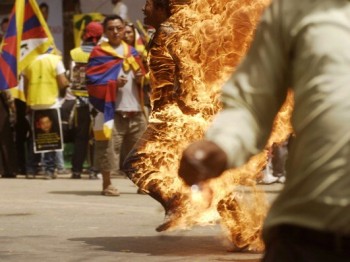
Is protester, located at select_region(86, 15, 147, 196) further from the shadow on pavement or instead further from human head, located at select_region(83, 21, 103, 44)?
the shadow on pavement

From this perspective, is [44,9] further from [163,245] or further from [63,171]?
[163,245]

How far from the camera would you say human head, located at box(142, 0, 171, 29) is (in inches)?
365

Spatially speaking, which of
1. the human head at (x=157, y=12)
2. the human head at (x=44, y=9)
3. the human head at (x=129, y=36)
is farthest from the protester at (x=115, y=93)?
the human head at (x=44, y=9)

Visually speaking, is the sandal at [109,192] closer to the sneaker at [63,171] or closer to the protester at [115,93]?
the protester at [115,93]

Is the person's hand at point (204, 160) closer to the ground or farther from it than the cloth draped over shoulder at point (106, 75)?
farther from it

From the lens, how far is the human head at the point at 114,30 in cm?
1362

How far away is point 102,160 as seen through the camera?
1361 centimetres

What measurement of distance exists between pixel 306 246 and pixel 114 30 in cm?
1064

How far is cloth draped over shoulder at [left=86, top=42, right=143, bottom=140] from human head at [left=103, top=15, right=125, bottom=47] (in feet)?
0.35

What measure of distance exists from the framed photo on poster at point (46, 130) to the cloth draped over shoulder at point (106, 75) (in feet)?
11.2

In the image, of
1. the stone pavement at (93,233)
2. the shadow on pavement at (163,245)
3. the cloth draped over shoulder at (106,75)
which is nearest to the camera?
the stone pavement at (93,233)

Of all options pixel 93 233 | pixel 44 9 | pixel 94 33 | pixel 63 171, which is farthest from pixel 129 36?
pixel 93 233

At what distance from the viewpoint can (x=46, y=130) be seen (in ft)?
57.1

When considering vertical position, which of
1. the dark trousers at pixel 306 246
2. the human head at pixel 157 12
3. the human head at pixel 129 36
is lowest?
the human head at pixel 129 36
